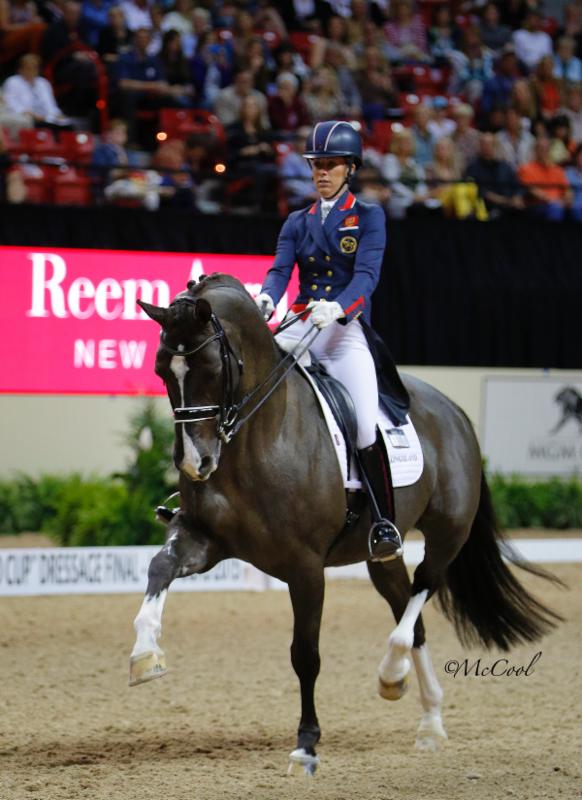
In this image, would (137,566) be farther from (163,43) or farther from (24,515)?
(163,43)

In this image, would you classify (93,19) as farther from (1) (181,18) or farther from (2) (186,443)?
(2) (186,443)

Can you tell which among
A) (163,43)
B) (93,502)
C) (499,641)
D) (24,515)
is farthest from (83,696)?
(163,43)

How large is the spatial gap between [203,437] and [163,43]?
908 cm

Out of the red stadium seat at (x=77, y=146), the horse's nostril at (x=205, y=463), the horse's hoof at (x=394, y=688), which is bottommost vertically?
the horse's hoof at (x=394, y=688)

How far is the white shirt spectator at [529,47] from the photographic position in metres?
15.4

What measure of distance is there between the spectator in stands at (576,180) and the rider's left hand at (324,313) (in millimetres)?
8194

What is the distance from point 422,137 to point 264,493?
894cm

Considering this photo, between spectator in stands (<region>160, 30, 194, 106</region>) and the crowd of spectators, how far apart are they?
1 centimetres

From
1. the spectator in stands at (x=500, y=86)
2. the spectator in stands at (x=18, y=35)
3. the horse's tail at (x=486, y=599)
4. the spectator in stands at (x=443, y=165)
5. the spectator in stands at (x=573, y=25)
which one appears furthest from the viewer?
the spectator in stands at (x=573, y=25)

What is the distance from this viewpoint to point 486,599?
6.03m

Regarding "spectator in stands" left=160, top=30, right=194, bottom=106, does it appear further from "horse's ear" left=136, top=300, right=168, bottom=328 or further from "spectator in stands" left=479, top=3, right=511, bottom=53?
"horse's ear" left=136, top=300, right=168, bottom=328

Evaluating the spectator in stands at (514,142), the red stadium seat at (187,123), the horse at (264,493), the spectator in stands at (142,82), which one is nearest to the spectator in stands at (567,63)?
the spectator in stands at (514,142)

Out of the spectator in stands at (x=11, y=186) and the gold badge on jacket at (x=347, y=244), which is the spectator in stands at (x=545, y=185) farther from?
the gold badge on jacket at (x=347, y=244)

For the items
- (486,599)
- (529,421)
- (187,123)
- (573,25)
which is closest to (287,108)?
(187,123)
